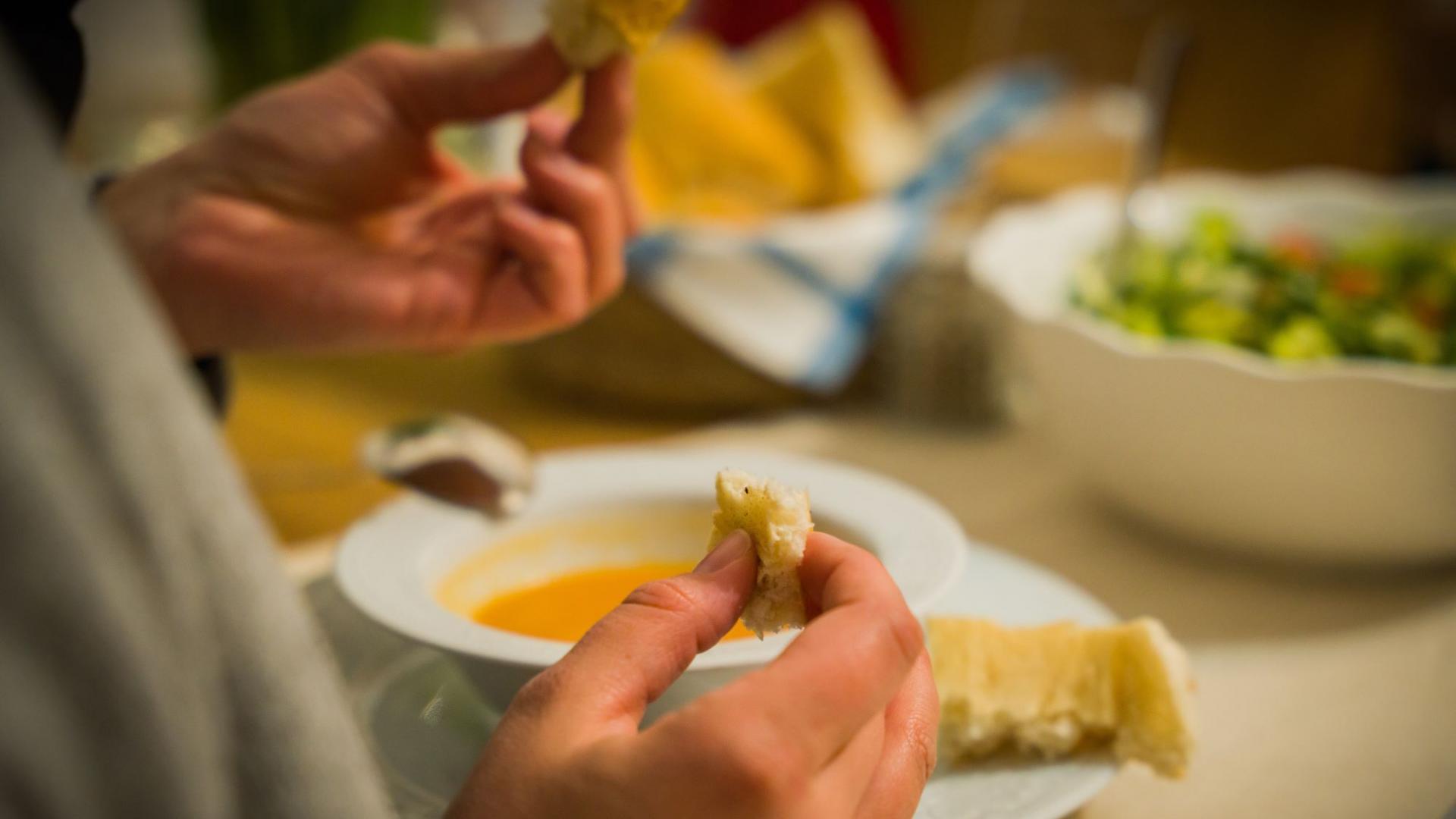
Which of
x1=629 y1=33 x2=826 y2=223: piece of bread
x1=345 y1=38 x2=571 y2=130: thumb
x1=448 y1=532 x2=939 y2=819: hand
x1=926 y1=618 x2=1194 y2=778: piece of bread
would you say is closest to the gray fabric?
x1=448 y1=532 x2=939 y2=819: hand

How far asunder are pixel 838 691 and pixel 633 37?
15.0 inches

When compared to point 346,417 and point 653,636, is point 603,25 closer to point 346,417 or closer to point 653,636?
point 653,636

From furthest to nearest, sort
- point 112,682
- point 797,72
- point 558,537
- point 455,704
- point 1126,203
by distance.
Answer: point 797,72
point 1126,203
point 558,537
point 455,704
point 112,682

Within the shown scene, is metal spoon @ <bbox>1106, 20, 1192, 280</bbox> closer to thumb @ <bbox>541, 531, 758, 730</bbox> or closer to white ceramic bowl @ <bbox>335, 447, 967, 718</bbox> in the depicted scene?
white ceramic bowl @ <bbox>335, 447, 967, 718</bbox>

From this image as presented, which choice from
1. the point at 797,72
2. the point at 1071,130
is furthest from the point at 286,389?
the point at 1071,130

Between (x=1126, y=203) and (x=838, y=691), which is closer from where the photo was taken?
(x=838, y=691)

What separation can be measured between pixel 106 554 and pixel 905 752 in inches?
10.1

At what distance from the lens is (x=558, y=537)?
695 millimetres

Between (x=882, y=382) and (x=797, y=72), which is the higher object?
(x=797, y=72)

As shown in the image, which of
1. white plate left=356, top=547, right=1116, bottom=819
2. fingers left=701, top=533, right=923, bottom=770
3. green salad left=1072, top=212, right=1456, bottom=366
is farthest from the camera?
green salad left=1072, top=212, right=1456, bottom=366

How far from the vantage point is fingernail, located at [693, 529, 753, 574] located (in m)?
0.39

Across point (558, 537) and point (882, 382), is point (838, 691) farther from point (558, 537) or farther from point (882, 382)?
point (882, 382)

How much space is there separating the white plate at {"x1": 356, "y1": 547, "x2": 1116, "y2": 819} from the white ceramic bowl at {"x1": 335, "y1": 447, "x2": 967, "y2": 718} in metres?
0.03

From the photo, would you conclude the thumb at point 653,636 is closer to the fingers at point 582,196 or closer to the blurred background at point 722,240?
the fingers at point 582,196
